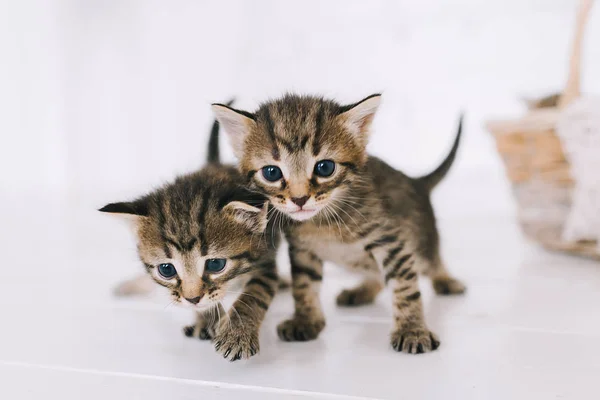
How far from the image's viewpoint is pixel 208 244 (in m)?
1.14

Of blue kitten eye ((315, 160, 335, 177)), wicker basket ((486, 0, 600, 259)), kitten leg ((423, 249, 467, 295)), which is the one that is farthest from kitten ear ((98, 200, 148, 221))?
wicker basket ((486, 0, 600, 259))

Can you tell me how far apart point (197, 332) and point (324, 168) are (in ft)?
1.64

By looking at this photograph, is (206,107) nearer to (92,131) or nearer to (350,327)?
(92,131)

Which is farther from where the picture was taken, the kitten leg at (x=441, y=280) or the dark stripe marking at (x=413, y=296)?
the kitten leg at (x=441, y=280)

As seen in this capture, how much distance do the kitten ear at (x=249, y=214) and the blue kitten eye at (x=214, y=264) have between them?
87mm

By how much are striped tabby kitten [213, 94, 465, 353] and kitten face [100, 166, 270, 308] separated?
0.26 feet

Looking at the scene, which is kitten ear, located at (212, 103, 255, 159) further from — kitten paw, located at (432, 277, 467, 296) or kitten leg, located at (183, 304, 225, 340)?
kitten paw, located at (432, 277, 467, 296)

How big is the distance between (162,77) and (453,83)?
1516 mm

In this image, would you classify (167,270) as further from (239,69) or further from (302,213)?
(239,69)

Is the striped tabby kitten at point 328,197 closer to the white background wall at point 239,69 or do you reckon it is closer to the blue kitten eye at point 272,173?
the blue kitten eye at point 272,173

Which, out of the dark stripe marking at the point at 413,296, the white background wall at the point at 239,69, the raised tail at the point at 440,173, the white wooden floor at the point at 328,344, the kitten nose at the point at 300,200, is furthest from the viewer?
the white background wall at the point at 239,69

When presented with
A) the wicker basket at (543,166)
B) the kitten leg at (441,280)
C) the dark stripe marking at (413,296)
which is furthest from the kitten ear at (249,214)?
the wicker basket at (543,166)

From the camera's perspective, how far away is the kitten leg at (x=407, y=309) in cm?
121

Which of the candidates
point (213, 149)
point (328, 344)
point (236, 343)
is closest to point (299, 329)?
point (328, 344)
